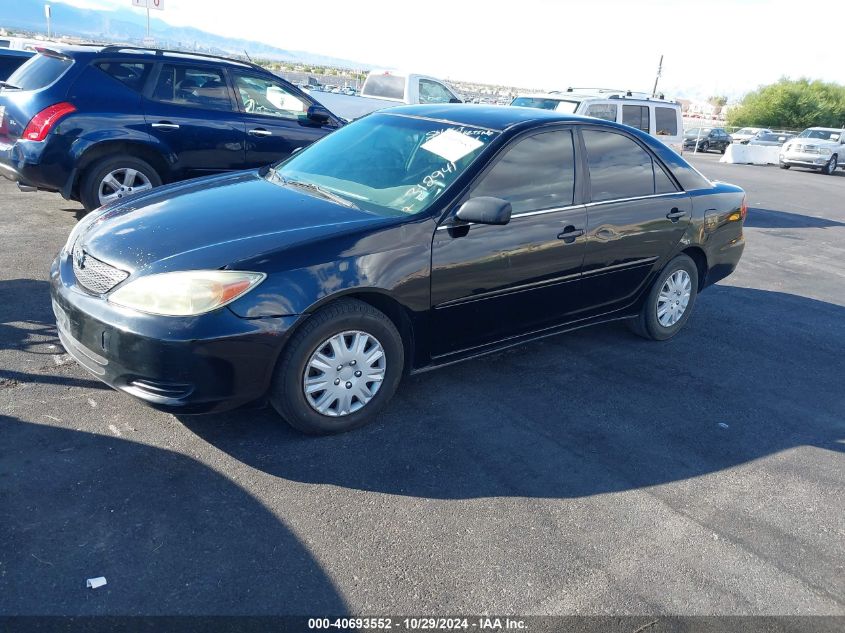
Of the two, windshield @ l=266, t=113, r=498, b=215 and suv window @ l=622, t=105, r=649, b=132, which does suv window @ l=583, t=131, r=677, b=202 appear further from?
suv window @ l=622, t=105, r=649, b=132

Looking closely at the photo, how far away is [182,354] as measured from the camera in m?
3.24

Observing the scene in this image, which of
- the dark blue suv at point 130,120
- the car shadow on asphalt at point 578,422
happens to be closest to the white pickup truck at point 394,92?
the dark blue suv at point 130,120

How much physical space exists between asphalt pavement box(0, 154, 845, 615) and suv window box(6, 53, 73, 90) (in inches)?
114

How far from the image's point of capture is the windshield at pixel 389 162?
417cm

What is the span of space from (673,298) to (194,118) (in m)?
5.16

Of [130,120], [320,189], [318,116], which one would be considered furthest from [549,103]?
[320,189]

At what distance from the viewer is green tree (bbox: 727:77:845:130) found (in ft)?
173

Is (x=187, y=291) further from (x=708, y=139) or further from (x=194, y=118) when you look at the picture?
(x=708, y=139)

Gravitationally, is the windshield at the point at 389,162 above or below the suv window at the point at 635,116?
below

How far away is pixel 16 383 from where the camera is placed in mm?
3980

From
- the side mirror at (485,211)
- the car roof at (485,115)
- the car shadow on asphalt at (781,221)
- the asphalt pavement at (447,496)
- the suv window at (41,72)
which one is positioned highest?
the suv window at (41,72)

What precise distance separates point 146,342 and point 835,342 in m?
5.77

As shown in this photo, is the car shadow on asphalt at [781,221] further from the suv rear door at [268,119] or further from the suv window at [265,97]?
the suv window at [265,97]

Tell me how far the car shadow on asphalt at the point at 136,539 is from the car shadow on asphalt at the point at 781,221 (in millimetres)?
10921
